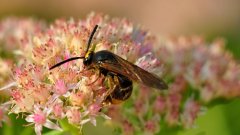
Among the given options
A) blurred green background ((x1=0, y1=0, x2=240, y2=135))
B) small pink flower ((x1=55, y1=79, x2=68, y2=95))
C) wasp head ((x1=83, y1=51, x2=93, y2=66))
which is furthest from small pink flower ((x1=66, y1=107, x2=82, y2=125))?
blurred green background ((x1=0, y1=0, x2=240, y2=135))

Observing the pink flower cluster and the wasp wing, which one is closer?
the wasp wing

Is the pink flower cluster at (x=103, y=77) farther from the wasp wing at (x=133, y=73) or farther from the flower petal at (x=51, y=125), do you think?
the wasp wing at (x=133, y=73)

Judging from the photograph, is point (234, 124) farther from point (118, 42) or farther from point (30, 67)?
point (30, 67)

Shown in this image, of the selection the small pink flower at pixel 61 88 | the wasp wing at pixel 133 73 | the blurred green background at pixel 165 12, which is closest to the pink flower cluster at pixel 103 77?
the small pink flower at pixel 61 88

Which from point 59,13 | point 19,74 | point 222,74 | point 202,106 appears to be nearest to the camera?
point 19,74

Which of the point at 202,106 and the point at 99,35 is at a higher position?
the point at 99,35

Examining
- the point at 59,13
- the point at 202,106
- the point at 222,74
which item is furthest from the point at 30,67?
the point at 59,13

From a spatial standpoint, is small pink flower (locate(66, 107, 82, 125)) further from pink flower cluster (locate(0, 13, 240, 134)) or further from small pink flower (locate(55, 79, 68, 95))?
small pink flower (locate(55, 79, 68, 95))

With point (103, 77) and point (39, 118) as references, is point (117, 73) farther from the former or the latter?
point (39, 118)
